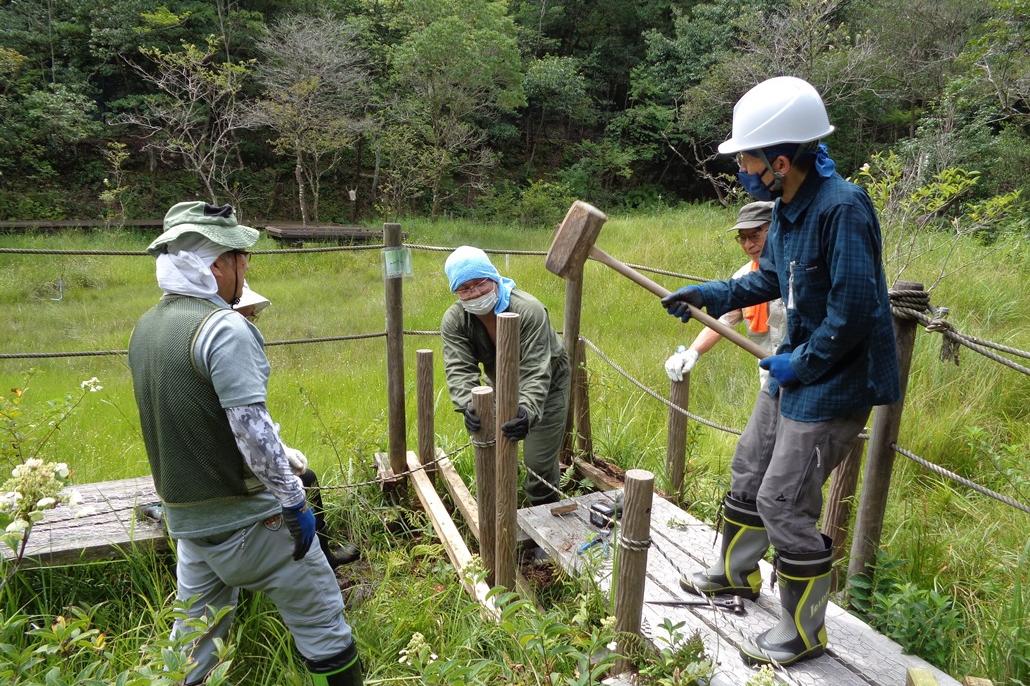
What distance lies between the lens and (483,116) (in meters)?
21.0

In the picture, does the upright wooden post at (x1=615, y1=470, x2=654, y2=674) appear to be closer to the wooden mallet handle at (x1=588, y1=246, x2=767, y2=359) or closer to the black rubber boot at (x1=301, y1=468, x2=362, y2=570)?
the wooden mallet handle at (x1=588, y1=246, x2=767, y2=359)

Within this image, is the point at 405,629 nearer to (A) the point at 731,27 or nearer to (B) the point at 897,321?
(B) the point at 897,321

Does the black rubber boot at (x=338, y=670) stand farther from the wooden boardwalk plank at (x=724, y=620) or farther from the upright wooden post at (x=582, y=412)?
the upright wooden post at (x=582, y=412)

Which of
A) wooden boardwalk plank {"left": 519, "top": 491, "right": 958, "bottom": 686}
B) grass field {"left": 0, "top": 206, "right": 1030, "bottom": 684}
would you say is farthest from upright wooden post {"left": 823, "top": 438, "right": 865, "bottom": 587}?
wooden boardwalk plank {"left": 519, "top": 491, "right": 958, "bottom": 686}

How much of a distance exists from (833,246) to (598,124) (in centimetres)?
2414

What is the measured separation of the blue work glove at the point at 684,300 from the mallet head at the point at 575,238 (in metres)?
0.37

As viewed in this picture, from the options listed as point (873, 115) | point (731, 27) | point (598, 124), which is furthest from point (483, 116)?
point (873, 115)

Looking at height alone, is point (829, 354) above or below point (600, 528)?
above

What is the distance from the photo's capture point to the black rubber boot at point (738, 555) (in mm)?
2365

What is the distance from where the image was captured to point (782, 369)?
2.02m

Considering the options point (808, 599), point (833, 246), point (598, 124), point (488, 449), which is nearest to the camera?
point (833, 246)

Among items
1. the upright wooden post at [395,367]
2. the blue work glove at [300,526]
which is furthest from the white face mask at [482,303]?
the blue work glove at [300,526]

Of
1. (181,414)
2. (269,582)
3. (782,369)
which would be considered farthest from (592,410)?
(181,414)

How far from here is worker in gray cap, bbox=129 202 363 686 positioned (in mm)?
1980
